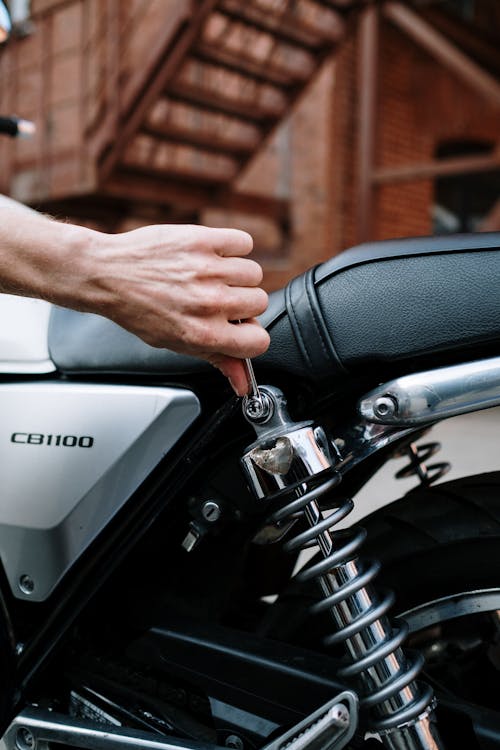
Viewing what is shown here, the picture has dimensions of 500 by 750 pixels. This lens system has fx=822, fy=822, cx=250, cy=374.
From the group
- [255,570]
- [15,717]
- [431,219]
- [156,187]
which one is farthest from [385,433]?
[431,219]

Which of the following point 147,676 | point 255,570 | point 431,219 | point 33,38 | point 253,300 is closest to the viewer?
point 253,300

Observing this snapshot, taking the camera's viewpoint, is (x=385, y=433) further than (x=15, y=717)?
No

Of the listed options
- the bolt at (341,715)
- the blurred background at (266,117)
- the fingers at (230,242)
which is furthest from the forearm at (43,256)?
the blurred background at (266,117)

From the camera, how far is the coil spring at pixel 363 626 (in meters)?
0.95

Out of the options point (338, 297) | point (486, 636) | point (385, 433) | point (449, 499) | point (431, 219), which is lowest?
point (431, 219)

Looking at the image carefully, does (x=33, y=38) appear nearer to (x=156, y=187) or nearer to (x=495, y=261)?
(x=156, y=187)

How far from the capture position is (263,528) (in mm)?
1103

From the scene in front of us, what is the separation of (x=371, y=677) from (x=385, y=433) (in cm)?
29

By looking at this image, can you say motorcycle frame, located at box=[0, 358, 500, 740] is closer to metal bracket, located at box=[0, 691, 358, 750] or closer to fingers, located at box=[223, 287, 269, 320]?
metal bracket, located at box=[0, 691, 358, 750]

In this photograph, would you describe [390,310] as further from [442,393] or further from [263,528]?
[263,528]

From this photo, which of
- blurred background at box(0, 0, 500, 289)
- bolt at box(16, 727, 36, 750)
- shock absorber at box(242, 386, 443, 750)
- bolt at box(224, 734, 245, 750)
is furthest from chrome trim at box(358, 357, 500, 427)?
blurred background at box(0, 0, 500, 289)

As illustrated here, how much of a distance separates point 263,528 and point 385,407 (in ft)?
0.84

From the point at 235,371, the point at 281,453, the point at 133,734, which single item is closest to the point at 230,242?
the point at 235,371

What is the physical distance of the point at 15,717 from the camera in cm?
116
